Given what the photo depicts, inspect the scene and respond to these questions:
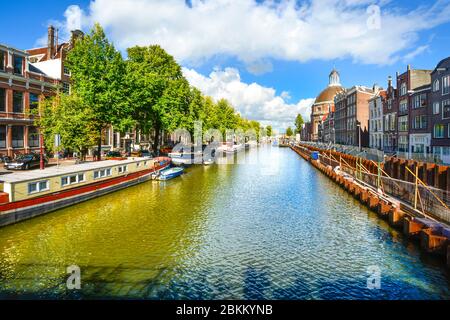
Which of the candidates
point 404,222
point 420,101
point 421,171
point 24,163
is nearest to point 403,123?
point 420,101

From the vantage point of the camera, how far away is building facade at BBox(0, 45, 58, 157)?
48.4 metres

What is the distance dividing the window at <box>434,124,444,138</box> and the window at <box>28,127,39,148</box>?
65.5m

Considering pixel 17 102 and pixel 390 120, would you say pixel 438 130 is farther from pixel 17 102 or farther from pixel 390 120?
pixel 17 102

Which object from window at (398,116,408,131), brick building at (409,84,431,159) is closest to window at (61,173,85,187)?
brick building at (409,84,431,159)

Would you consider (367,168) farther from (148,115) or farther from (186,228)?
(148,115)

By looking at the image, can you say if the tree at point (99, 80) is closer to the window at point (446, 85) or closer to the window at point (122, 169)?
the window at point (122, 169)

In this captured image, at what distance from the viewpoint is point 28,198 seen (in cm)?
2503

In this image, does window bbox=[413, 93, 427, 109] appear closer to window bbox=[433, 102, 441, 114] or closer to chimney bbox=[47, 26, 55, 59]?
window bbox=[433, 102, 441, 114]

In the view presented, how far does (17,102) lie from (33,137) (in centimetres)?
584

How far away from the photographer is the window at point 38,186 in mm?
25422

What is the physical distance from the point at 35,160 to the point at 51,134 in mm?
4308

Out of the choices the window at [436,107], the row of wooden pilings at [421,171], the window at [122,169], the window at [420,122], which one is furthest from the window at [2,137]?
the window at [420,122]

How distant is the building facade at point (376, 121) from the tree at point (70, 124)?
2735 inches

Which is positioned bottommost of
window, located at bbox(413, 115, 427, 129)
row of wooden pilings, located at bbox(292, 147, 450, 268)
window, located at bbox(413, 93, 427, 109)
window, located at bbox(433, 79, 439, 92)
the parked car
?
row of wooden pilings, located at bbox(292, 147, 450, 268)
